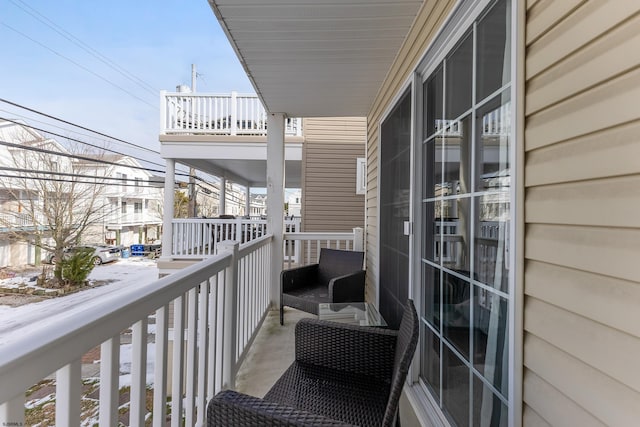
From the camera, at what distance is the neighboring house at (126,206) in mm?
17166

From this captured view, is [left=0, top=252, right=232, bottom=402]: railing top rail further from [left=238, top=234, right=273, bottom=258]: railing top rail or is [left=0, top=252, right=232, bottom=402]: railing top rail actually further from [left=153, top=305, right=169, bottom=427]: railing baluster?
[left=238, top=234, right=273, bottom=258]: railing top rail

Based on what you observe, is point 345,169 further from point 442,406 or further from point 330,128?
point 442,406

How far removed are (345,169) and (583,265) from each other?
690 cm

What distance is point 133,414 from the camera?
1071mm

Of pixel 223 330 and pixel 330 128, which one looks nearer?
pixel 223 330

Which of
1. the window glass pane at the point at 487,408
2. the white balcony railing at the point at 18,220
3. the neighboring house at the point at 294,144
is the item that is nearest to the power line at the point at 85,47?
the white balcony railing at the point at 18,220

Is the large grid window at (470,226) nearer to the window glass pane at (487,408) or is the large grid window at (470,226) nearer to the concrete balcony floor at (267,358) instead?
the window glass pane at (487,408)

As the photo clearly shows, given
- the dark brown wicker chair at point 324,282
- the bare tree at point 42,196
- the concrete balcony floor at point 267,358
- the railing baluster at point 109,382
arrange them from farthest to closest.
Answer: the bare tree at point 42,196
the dark brown wicker chair at point 324,282
the concrete balcony floor at point 267,358
the railing baluster at point 109,382

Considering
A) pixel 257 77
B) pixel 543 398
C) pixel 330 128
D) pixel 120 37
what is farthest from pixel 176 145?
pixel 120 37

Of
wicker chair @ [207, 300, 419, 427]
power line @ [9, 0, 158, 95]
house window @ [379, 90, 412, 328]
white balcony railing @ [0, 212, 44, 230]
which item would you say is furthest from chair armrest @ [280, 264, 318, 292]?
power line @ [9, 0, 158, 95]

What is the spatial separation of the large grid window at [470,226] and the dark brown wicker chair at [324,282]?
4.41 ft

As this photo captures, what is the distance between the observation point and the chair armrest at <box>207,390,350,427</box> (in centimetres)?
98

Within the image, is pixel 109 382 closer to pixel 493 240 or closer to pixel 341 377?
pixel 341 377

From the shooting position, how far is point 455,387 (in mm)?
1577
